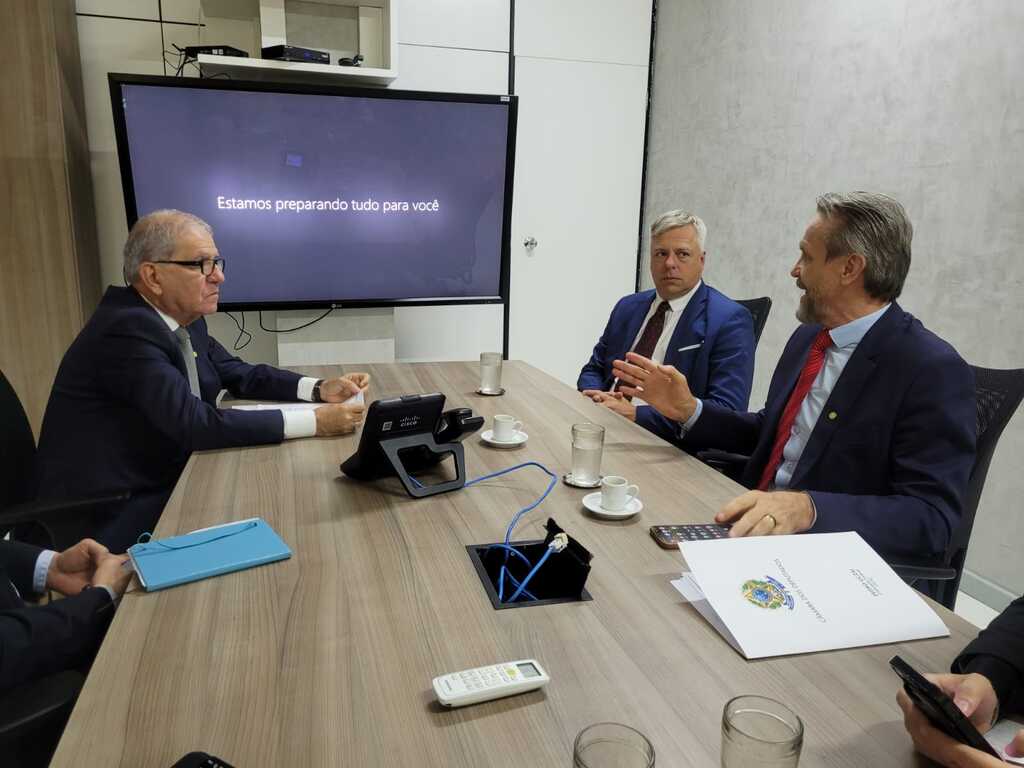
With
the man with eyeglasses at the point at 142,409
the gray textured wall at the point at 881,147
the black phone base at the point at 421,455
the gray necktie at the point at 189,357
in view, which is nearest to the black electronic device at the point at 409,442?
the black phone base at the point at 421,455

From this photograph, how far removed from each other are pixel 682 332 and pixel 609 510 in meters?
1.34

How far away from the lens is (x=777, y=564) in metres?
1.18

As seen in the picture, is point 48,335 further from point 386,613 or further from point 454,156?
point 386,613

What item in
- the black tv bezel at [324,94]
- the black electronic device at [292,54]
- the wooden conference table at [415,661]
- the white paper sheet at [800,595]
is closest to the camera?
the wooden conference table at [415,661]

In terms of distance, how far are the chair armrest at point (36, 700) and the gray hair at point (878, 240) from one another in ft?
5.74

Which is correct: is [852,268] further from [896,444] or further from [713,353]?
[713,353]

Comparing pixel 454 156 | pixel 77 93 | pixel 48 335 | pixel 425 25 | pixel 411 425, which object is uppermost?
pixel 425 25

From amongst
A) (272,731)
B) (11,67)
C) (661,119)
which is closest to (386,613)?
(272,731)

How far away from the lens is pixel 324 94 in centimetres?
329

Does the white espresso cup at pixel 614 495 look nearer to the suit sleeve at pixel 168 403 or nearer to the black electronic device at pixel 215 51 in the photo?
the suit sleeve at pixel 168 403

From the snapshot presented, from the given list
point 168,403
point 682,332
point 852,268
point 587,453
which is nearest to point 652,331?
point 682,332

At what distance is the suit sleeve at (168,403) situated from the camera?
1.80 metres

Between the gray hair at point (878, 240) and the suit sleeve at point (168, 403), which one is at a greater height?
the gray hair at point (878, 240)

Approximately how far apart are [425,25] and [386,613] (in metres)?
3.52
